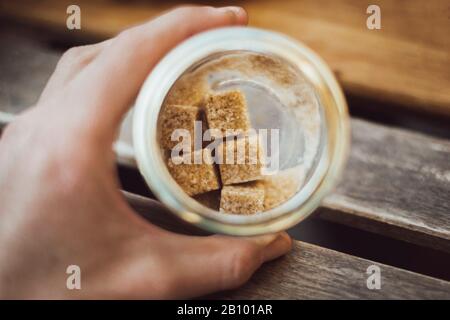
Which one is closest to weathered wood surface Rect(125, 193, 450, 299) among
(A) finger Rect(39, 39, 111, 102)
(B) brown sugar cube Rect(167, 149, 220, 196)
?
(B) brown sugar cube Rect(167, 149, 220, 196)

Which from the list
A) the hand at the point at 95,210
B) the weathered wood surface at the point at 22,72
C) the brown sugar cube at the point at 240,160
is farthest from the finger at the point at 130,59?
the weathered wood surface at the point at 22,72

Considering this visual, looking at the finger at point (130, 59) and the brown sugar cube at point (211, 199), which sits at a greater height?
the finger at point (130, 59)

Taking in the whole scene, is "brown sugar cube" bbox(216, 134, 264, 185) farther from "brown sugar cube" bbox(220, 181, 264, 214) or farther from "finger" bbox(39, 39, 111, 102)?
"finger" bbox(39, 39, 111, 102)

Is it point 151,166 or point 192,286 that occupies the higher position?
point 151,166

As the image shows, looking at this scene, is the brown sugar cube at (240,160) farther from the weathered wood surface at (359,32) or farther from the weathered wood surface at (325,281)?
the weathered wood surface at (359,32)

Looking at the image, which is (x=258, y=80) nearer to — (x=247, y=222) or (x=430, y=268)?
(x=247, y=222)

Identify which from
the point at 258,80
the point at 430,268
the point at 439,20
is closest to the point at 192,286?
the point at 258,80

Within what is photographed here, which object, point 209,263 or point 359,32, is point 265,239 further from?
point 359,32
